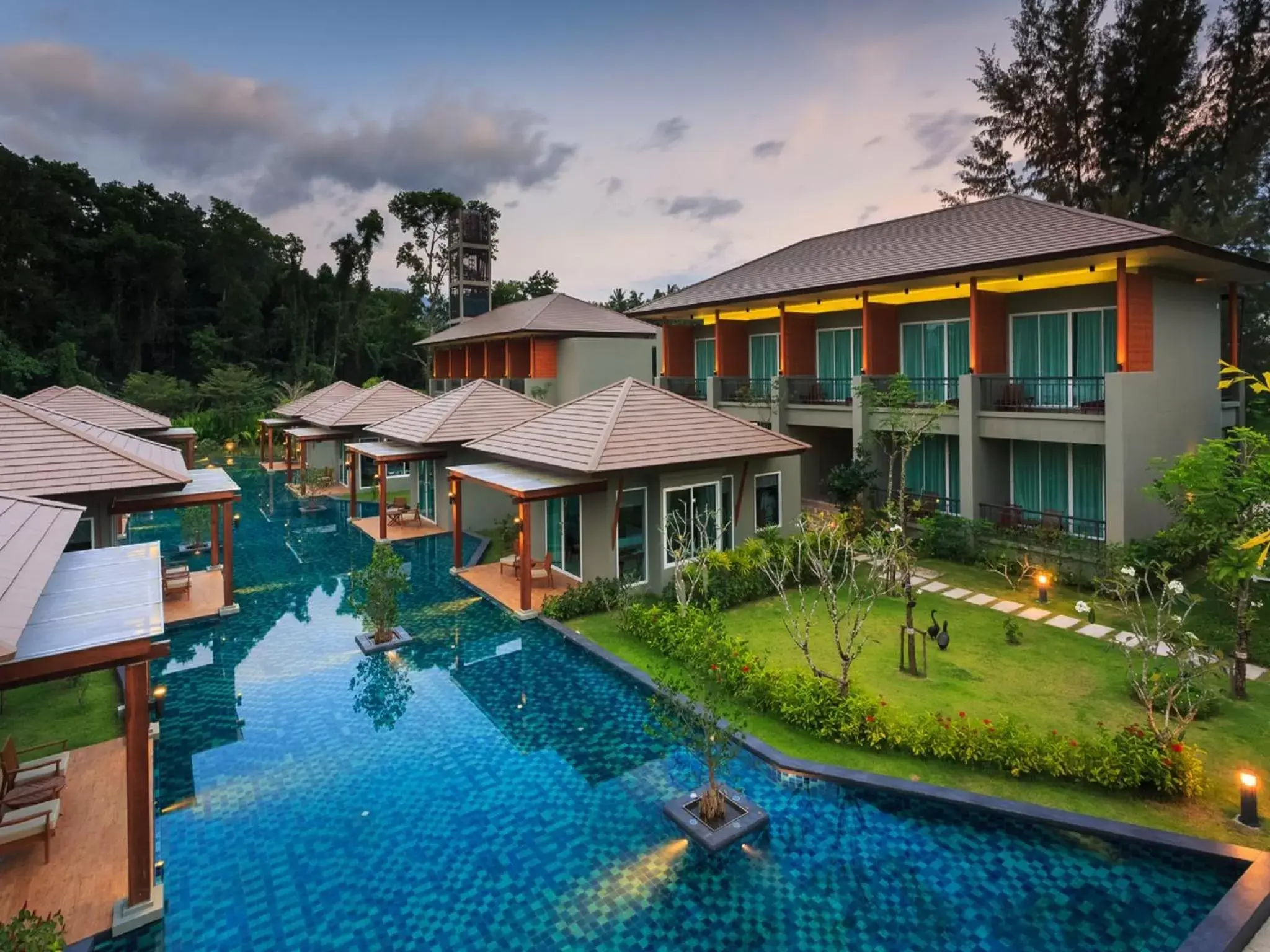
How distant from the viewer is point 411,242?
58844mm

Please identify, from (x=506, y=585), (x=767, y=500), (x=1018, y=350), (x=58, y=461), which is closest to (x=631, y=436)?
(x=767, y=500)

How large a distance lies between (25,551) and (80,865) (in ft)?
10.1

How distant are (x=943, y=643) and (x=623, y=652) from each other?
17.5 ft

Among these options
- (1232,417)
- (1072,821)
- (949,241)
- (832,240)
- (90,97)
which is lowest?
(1072,821)

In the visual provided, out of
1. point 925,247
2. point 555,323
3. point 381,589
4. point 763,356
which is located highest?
point 555,323

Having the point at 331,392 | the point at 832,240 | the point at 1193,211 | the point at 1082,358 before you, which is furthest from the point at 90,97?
the point at 1193,211

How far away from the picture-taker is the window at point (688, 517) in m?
14.9

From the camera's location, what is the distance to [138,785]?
6.09 metres

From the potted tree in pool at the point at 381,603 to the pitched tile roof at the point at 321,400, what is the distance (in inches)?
831

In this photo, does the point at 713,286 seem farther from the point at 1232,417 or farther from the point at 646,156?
the point at 1232,417

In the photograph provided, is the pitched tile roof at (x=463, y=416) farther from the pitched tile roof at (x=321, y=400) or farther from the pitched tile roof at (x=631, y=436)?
the pitched tile roof at (x=321, y=400)

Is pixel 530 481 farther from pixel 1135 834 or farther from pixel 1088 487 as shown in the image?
pixel 1088 487

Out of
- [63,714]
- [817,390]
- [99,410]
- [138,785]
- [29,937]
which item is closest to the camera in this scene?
[29,937]

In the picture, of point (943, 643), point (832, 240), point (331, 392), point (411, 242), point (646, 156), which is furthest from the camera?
point (411, 242)
